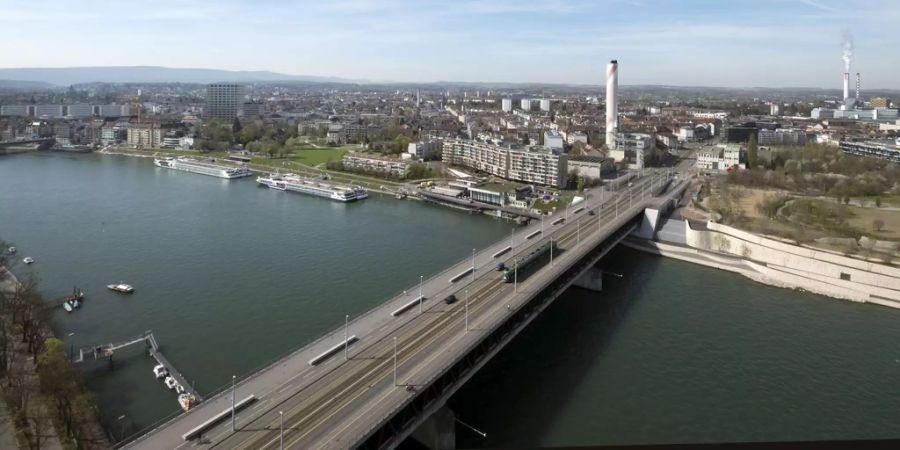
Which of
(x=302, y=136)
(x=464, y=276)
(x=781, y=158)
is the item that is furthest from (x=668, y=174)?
(x=302, y=136)

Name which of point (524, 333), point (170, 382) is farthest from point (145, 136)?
point (524, 333)

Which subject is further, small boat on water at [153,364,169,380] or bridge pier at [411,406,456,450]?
small boat on water at [153,364,169,380]

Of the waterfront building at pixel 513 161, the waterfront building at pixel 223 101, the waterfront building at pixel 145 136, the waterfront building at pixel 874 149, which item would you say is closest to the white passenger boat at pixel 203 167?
the waterfront building at pixel 145 136


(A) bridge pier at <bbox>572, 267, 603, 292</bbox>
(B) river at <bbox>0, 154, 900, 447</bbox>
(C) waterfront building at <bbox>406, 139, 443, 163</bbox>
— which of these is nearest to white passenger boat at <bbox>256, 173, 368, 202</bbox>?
(B) river at <bbox>0, 154, 900, 447</bbox>

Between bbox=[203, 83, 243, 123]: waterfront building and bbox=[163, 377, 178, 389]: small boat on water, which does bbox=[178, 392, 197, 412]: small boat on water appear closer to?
bbox=[163, 377, 178, 389]: small boat on water

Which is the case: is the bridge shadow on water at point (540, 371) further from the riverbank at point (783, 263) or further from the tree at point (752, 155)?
the tree at point (752, 155)

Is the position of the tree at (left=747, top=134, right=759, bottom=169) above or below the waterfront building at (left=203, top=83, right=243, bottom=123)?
below
